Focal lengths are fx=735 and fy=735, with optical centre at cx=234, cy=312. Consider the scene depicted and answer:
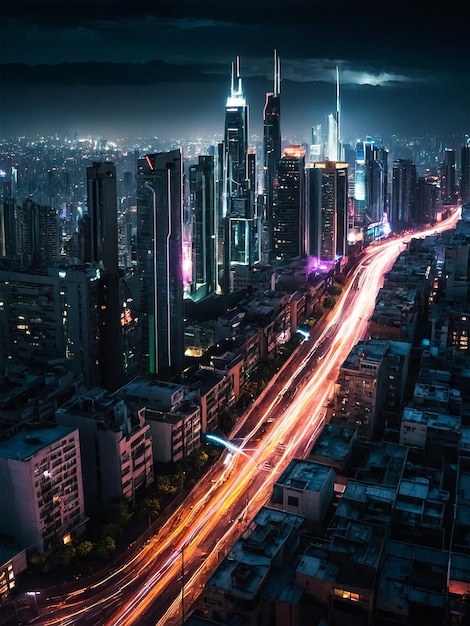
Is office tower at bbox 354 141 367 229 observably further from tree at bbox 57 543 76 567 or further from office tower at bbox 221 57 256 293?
tree at bbox 57 543 76 567

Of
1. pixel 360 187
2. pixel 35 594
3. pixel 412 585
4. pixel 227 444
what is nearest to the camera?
pixel 412 585

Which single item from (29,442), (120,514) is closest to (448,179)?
(120,514)

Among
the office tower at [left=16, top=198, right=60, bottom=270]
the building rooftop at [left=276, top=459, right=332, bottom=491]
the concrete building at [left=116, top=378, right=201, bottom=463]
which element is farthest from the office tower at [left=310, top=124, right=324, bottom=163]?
the building rooftop at [left=276, top=459, right=332, bottom=491]

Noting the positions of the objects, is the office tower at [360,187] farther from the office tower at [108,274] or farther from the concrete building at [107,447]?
the concrete building at [107,447]

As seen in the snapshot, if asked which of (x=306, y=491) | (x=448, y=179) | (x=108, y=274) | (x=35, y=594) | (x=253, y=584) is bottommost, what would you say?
(x=35, y=594)

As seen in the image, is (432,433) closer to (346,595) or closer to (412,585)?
(412,585)

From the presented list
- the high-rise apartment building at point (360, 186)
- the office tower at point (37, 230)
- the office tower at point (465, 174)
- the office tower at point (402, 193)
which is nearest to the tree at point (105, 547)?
the office tower at point (37, 230)

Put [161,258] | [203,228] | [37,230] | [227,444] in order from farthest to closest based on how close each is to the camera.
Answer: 1. [203,228]
2. [37,230]
3. [161,258]
4. [227,444]
